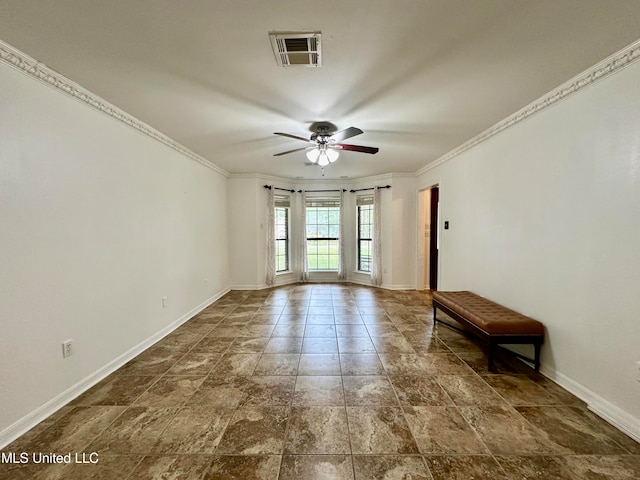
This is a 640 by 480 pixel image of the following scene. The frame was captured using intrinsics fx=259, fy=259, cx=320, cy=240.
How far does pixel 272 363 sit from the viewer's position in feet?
8.63

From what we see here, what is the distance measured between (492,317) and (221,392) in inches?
101

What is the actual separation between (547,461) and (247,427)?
6.07 feet

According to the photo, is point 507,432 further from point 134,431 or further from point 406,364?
point 134,431

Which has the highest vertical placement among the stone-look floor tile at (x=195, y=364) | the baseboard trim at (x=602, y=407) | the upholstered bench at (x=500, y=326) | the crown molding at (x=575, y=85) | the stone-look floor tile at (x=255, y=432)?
the crown molding at (x=575, y=85)

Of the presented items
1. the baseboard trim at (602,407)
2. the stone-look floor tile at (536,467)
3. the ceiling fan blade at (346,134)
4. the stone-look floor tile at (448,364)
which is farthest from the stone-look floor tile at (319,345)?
the ceiling fan blade at (346,134)

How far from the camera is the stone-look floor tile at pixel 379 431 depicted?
1.61 meters

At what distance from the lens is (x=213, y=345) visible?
3057 millimetres

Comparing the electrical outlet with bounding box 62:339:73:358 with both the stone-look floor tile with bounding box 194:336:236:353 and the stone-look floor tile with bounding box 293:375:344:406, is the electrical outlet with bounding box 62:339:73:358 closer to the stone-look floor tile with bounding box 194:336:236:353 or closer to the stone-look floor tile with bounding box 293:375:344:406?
the stone-look floor tile with bounding box 194:336:236:353

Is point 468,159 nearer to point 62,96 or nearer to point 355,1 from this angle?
point 355,1

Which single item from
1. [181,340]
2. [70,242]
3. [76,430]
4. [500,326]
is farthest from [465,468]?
[70,242]

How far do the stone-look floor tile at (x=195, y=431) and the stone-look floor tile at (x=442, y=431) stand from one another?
1.31 metres

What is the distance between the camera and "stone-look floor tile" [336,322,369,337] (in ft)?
11.0

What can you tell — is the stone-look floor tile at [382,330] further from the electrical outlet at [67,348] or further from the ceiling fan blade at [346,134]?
the electrical outlet at [67,348]

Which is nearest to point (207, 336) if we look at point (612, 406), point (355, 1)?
point (355, 1)
